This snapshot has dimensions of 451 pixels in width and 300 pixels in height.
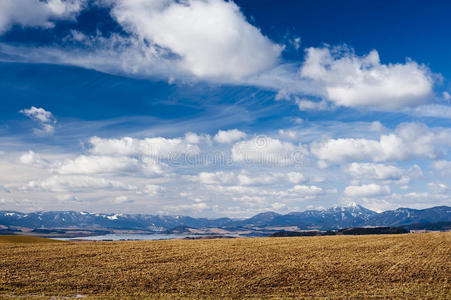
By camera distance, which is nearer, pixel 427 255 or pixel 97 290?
pixel 97 290

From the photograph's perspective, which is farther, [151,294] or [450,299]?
[151,294]

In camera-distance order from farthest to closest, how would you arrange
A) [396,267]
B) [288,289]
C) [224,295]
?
[396,267] < [288,289] < [224,295]

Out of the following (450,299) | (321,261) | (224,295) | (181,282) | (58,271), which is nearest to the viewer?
(450,299)

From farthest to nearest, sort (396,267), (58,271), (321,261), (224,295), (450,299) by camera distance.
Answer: (321,261), (396,267), (58,271), (224,295), (450,299)

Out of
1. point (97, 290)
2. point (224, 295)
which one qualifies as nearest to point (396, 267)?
point (224, 295)

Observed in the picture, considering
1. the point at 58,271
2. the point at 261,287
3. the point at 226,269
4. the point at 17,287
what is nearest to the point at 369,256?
the point at 226,269

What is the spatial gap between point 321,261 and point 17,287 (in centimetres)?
2777

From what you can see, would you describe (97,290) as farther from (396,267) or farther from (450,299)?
(396,267)

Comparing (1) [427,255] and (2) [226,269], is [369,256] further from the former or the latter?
(2) [226,269]

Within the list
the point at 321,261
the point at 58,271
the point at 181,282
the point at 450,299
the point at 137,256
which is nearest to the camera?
the point at 450,299

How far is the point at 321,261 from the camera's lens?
127ft

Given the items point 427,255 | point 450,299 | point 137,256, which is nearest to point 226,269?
point 137,256

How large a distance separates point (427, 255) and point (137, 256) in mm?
34437

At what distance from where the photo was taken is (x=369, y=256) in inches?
1729
